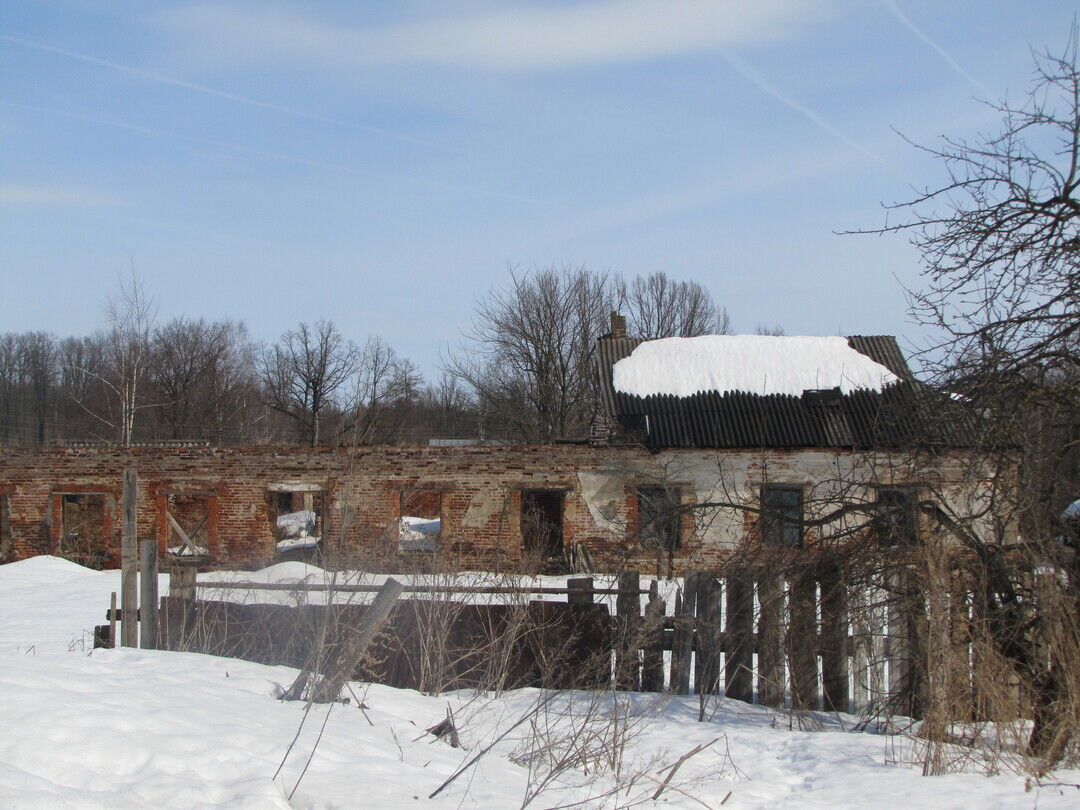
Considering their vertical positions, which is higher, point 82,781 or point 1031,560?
point 1031,560

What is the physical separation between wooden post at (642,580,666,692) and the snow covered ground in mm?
341

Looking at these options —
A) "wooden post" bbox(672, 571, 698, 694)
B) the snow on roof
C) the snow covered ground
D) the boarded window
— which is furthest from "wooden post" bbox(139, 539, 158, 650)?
the snow on roof

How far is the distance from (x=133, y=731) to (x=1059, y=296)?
5692 millimetres

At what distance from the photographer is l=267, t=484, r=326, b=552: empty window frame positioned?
69.1 ft

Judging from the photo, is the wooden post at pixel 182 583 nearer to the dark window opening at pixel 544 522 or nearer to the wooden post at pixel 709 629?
the wooden post at pixel 709 629

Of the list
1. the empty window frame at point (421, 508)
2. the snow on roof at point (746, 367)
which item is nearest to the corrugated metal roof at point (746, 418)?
the snow on roof at point (746, 367)

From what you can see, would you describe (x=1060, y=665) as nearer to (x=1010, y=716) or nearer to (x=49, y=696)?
(x=1010, y=716)

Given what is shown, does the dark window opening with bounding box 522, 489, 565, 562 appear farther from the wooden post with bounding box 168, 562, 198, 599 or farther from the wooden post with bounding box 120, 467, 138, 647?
the wooden post with bounding box 120, 467, 138, 647

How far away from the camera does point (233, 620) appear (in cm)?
815

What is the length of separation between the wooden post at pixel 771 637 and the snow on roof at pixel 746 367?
46.9 feet

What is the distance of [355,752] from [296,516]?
1017 inches

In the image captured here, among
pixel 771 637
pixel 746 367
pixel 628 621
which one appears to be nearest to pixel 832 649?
pixel 771 637

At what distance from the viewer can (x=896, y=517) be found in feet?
22.5

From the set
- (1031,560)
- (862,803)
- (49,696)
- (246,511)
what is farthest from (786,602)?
(246,511)
